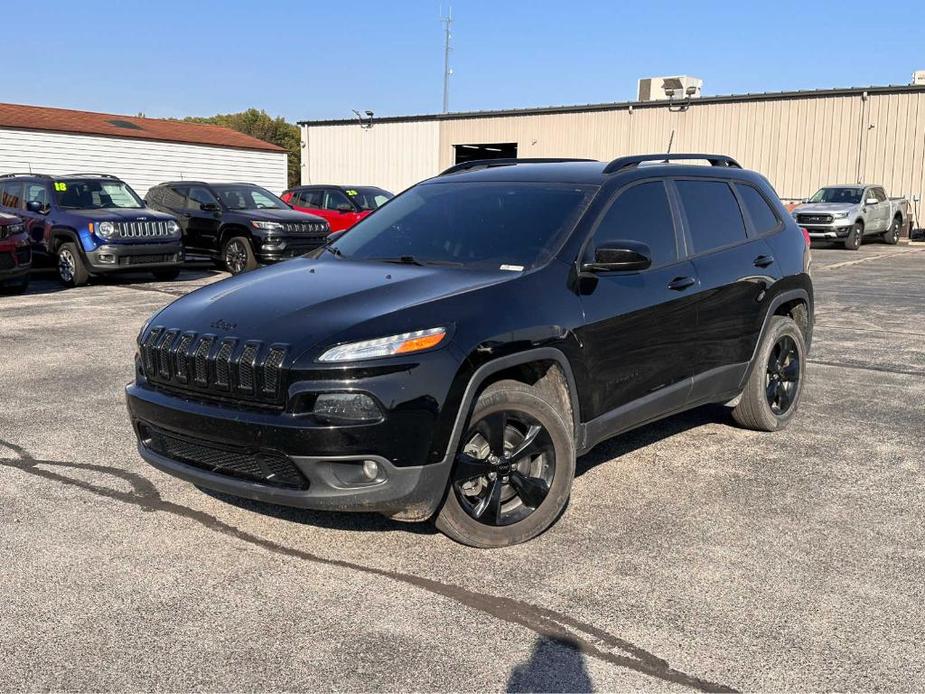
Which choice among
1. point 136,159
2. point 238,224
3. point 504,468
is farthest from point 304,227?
point 136,159

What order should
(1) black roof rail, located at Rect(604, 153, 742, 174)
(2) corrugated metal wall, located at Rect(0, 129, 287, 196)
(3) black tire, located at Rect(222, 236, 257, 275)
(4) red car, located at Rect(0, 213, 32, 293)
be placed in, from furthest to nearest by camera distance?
1. (2) corrugated metal wall, located at Rect(0, 129, 287, 196)
2. (3) black tire, located at Rect(222, 236, 257, 275)
3. (4) red car, located at Rect(0, 213, 32, 293)
4. (1) black roof rail, located at Rect(604, 153, 742, 174)

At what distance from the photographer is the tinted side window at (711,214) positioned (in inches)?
211

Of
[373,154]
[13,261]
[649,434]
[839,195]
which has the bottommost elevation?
[649,434]

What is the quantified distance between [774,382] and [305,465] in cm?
364

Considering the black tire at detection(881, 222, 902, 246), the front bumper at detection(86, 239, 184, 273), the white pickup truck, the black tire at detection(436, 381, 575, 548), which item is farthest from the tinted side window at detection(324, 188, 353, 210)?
the black tire at detection(881, 222, 902, 246)

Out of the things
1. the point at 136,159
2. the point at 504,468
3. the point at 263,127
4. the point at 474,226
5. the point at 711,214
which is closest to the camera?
the point at 504,468

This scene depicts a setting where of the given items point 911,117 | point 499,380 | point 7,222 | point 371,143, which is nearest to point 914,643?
point 499,380

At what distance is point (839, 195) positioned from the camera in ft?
87.5

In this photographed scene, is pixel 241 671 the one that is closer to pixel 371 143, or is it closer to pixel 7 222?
pixel 7 222

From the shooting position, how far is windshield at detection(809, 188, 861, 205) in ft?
86.5

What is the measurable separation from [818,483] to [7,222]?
1129cm

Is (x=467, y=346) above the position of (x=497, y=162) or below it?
below

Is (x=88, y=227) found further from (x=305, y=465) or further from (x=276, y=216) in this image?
(x=305, y=465)

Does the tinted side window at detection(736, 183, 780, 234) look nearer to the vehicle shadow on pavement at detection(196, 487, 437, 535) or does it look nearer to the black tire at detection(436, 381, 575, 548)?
the black tire at detection(436, 381, 575, 548)
